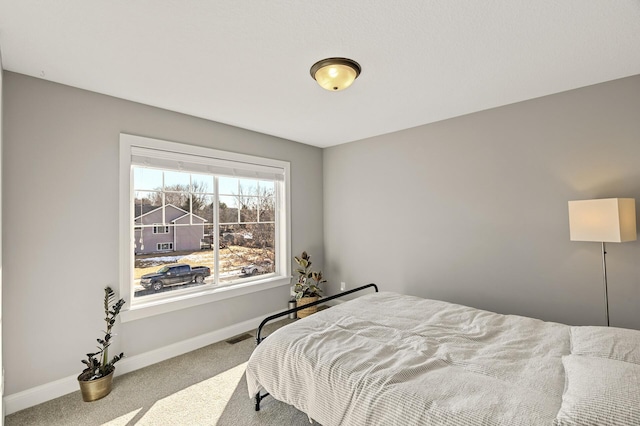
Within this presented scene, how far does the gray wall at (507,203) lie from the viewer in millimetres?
2547

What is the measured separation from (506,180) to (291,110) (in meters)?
2.36

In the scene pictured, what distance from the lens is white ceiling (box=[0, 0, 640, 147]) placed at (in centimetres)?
163

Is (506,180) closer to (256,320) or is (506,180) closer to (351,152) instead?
(351,152)

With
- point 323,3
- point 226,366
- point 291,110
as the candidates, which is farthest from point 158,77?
point 226,366

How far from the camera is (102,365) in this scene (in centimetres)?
250

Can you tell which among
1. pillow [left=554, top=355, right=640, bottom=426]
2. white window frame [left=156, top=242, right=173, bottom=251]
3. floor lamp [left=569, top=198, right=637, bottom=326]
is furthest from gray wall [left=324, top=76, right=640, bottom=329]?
white window frame [left=156, top=242, right=173, bottom=251]

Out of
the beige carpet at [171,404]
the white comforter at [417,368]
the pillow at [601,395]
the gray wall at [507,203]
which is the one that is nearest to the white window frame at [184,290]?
the beige carpet at [171,404]

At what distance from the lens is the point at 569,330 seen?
206 cm

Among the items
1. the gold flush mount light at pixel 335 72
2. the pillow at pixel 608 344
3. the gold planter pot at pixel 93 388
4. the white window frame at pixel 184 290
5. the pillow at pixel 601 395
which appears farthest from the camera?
the white window frame at pixel 184 290

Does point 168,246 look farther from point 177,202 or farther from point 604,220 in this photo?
point 604,220

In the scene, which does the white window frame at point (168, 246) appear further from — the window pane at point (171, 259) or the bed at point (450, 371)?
the bed at point (450, 371)

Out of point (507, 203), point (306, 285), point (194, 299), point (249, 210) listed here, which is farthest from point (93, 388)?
point (507, 203)

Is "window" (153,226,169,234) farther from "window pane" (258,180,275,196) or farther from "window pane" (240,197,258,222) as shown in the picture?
"window pane" (258,180,275,196)

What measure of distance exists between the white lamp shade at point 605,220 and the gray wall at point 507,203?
34 centimetres
